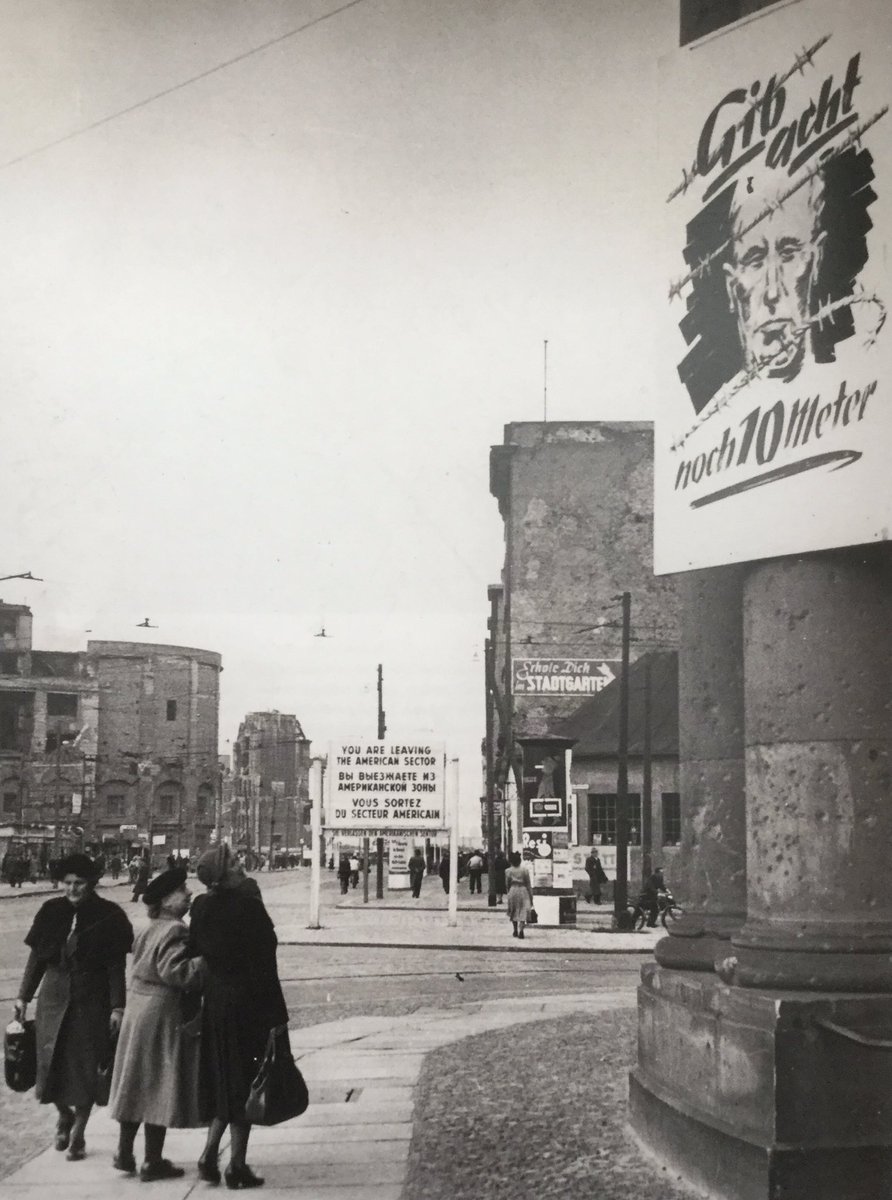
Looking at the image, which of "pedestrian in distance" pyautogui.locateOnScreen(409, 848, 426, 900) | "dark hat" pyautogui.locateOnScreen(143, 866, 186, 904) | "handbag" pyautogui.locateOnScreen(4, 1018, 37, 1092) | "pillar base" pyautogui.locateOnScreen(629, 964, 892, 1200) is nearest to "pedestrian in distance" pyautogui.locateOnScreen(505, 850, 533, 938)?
"pedestrian in distance" pyautogui.locateOnScreen(409, 848, 426, 900)

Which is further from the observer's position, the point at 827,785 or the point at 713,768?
the point at 713,768

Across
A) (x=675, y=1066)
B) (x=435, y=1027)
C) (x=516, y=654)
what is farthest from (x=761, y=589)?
(x=516, y=654)

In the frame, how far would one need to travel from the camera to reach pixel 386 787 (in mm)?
29203

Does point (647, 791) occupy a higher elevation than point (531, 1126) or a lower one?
higher

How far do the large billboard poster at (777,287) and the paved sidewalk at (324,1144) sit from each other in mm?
3349

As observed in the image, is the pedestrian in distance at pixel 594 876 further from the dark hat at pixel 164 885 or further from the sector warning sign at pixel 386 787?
the dark hat at pixel 164 885

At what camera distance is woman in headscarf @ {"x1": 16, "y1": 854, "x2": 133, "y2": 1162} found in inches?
296

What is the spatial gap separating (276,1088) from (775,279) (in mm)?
4385

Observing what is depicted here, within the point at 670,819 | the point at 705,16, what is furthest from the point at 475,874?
the point at 705,16

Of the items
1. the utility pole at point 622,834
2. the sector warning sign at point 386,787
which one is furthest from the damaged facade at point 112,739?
the utility pole at point 622,834

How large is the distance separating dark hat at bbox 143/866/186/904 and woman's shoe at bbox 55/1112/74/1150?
4.51 ft

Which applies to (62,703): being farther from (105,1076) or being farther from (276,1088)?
(276,1088)

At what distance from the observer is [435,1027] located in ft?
42.4

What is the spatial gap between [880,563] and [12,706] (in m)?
90.4
